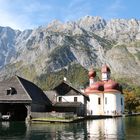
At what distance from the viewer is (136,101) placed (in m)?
135

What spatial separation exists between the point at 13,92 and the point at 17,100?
2.76 meters

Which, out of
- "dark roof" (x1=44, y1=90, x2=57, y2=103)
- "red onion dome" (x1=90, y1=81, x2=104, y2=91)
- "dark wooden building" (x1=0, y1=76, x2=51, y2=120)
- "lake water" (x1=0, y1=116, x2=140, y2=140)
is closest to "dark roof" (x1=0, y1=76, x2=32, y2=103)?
"dark wooden building" (x1=0, y1=76, x2=51, y2=120)

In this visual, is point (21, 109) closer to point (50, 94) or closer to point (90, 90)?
point (50, 94)

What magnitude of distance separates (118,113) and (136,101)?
105 feet

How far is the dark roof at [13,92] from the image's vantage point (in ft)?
217

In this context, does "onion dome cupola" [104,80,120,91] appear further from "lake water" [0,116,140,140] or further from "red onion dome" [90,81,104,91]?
"lake water" [0,116,140,140]

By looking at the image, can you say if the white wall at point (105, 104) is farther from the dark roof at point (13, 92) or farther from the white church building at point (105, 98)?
the dark roof at point (13, 92)

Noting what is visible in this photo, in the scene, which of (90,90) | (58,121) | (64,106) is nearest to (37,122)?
(58,121)

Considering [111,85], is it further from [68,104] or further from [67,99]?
[68,104]

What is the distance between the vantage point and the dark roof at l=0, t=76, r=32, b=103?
2608 inches

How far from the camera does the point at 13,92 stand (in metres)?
68.5

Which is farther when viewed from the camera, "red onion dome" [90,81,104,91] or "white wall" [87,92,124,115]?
"red onion dome" [90,81,104,91]

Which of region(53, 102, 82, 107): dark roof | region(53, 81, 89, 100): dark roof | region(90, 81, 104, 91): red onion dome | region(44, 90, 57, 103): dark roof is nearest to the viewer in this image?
region(53, 102, 82, 107): dark roof

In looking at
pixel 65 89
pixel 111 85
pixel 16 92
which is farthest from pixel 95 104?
pixel 16 92
